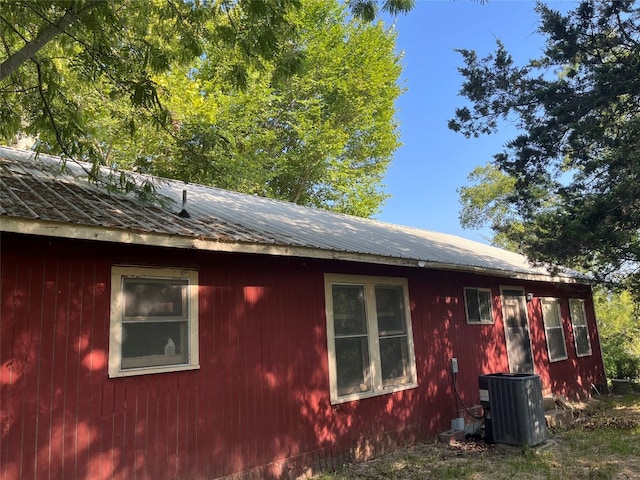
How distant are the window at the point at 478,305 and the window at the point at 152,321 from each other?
5.49 meters

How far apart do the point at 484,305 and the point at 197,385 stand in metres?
6.19

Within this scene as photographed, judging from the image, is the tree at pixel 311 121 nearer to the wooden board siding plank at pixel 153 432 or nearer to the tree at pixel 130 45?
the tree at pixel 130 45

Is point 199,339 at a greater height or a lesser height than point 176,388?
greater

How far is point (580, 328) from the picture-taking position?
40.1 feet

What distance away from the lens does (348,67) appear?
20.9 metres

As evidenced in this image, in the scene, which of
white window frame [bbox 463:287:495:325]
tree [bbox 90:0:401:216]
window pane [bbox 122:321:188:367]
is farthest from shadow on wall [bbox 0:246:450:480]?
tree [bbox 90:0:401:216]

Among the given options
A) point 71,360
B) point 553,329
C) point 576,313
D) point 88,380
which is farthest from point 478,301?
point 71,360

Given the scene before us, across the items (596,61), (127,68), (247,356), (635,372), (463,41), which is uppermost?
(463,41)

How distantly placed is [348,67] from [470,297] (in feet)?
48.9

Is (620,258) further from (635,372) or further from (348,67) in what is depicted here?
(348,67)

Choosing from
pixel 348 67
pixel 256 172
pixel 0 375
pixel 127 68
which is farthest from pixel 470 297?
pixel 348 67

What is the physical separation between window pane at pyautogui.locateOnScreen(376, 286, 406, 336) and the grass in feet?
5.49

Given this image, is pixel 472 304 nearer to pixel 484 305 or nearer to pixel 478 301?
pixel 478 301

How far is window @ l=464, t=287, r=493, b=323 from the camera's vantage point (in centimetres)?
871
